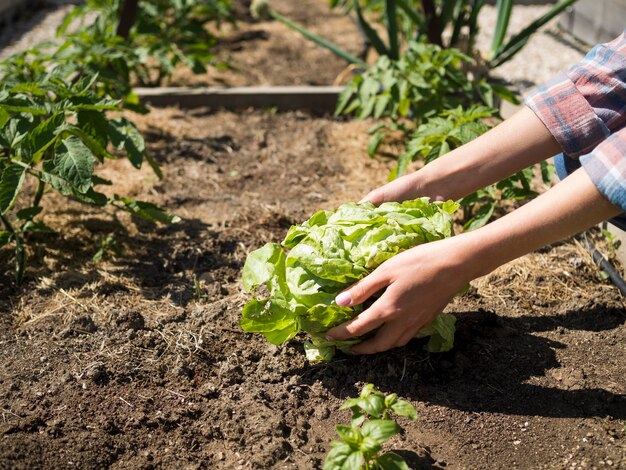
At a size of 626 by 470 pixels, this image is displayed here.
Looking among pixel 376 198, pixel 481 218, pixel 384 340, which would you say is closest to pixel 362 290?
pixel 384 340

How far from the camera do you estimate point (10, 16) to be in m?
7.39

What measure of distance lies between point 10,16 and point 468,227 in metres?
6.13

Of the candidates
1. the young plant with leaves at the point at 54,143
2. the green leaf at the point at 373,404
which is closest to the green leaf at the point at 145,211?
the young plant with leaves at the point at 54,143

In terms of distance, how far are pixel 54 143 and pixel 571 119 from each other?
2.00m

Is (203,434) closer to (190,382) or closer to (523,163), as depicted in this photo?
(190,382)

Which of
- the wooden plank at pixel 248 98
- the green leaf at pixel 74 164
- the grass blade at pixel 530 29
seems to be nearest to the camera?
the green leaf at pixel 74 164

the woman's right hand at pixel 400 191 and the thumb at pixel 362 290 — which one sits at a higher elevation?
the woman's right hand at pixel 400 191

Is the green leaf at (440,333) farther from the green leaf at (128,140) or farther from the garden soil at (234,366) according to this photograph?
the green leaf at (128,140)

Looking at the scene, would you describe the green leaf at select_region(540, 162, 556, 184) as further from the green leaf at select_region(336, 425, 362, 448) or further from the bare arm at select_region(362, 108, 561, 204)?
the green leaf at select_region(336, 425, 362, 448)

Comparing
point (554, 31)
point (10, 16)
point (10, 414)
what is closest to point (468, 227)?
point (10, 414)

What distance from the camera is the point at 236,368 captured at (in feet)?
8.09

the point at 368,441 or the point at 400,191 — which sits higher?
the point at 400,191

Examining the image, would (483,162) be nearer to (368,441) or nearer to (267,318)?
(267,318)

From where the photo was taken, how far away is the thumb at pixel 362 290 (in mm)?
2096
